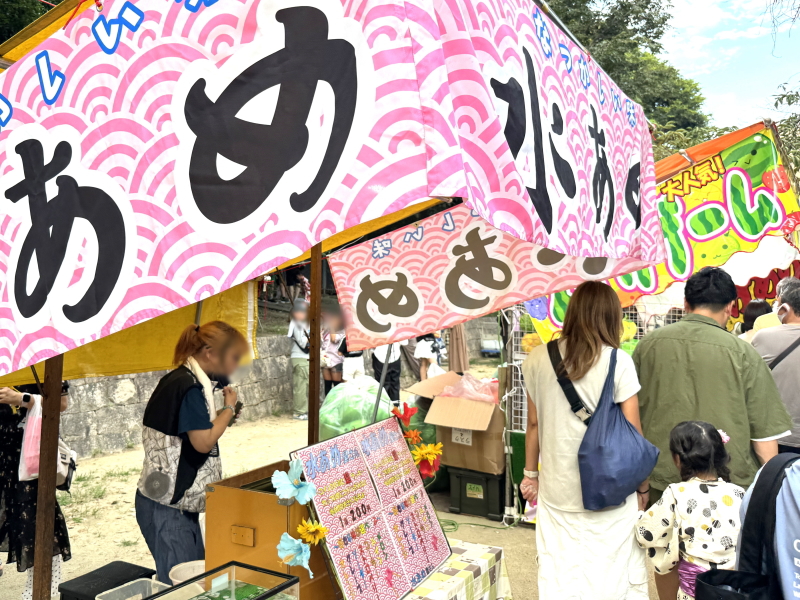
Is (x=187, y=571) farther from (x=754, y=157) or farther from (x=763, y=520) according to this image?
(x=754, y=157)

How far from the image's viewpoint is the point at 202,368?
9.89ft

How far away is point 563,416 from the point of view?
2939mm

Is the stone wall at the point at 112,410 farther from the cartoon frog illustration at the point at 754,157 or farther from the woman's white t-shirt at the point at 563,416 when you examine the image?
the cartoon frog illustration at the point at 754,157

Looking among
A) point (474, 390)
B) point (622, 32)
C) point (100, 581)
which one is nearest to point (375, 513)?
point (100, 581)

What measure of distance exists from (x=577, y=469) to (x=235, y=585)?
1567 mm

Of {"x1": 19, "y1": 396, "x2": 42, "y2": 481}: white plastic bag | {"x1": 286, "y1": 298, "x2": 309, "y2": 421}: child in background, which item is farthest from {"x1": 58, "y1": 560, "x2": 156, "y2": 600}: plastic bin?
{"x1": 286, "y1": 298, "x2": 309, "y2": 421}: child in background

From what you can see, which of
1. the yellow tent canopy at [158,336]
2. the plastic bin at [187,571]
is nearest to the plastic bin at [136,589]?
the plastic bin at [187,571]

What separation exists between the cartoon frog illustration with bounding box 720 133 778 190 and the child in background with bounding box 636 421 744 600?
141 inches

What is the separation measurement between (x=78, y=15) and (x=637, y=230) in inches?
82.4

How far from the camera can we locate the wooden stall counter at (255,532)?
220cm

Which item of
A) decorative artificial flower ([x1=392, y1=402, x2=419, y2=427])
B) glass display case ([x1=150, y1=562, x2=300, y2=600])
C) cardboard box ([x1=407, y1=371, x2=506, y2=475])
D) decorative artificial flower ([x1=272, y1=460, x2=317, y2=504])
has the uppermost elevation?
decorative artificial flower ([x1=392, y1=402, x2=419, y2=427])

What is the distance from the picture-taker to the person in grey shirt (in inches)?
150

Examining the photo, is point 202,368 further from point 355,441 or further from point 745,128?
point 745,128

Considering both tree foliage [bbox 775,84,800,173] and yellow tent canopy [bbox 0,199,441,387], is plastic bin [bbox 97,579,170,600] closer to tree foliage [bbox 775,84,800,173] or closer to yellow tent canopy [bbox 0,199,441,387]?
yellow tent canopy [bbox 0,199,441,387]
